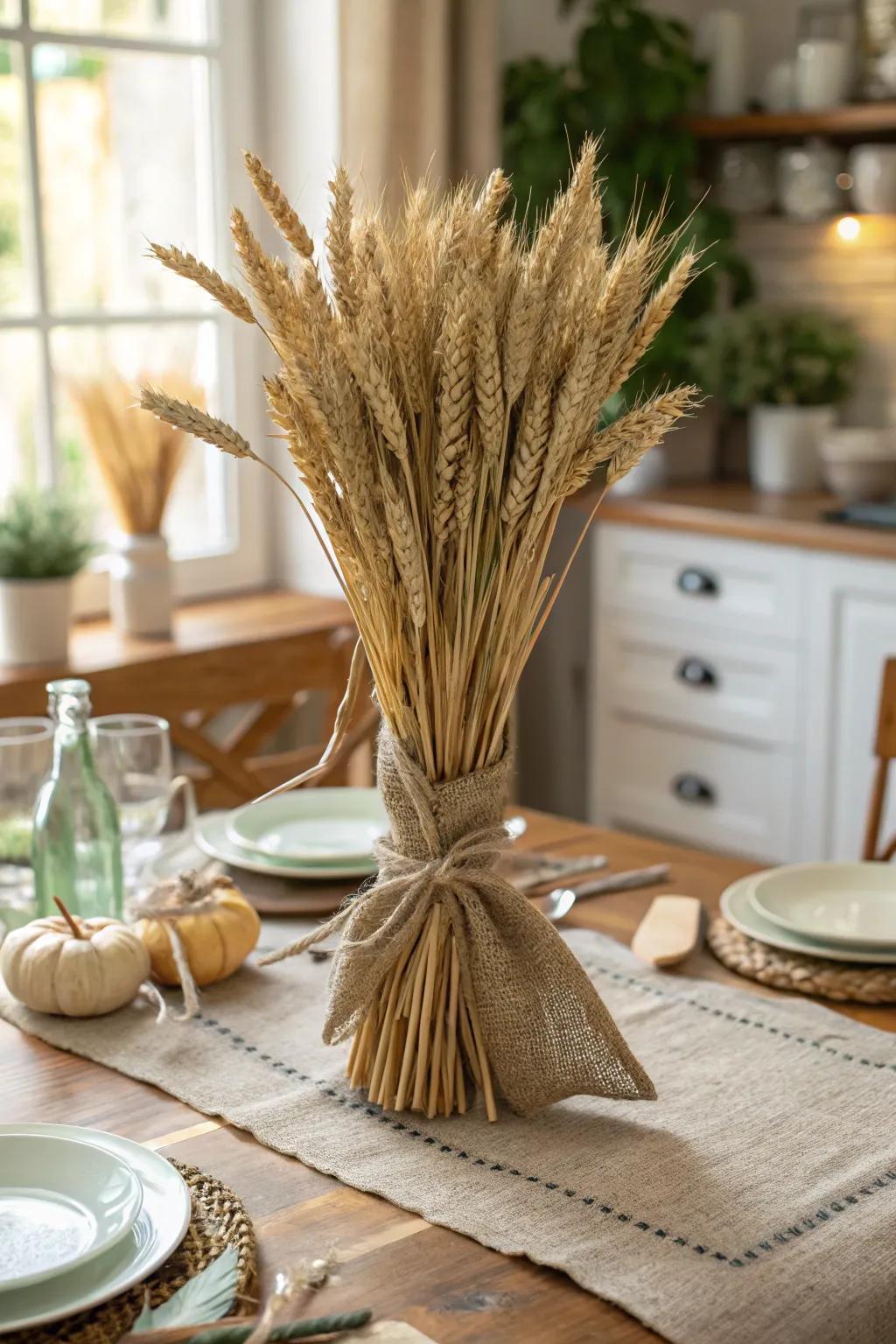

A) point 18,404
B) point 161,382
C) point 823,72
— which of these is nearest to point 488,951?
point 161,382

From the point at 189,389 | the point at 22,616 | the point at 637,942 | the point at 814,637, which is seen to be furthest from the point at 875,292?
the point at 637,942

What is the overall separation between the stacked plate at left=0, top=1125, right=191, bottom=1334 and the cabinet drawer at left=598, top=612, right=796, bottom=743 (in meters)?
2.21

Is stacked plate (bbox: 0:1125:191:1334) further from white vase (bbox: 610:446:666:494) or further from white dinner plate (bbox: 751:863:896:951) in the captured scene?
white vase (bbox: 610:446:666:494)

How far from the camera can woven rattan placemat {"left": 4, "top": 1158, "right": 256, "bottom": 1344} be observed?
82cm

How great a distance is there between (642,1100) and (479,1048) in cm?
12

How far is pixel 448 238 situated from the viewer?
3.09ft

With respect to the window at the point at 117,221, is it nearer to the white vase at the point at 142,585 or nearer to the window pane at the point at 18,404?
the window pane at the point at 18,404

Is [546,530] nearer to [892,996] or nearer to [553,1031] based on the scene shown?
[553,1031]

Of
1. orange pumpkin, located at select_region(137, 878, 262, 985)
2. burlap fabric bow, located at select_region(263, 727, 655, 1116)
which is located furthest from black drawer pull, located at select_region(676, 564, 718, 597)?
burlap fabric bow, located at select_region(263, 727, 655, 1116)

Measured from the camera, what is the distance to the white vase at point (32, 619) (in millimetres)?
2404

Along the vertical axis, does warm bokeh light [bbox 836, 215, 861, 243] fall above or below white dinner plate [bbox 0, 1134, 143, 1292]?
above

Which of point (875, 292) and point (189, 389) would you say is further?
point (875, 292)

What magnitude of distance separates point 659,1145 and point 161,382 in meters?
1.77

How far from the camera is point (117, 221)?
2865 mm
